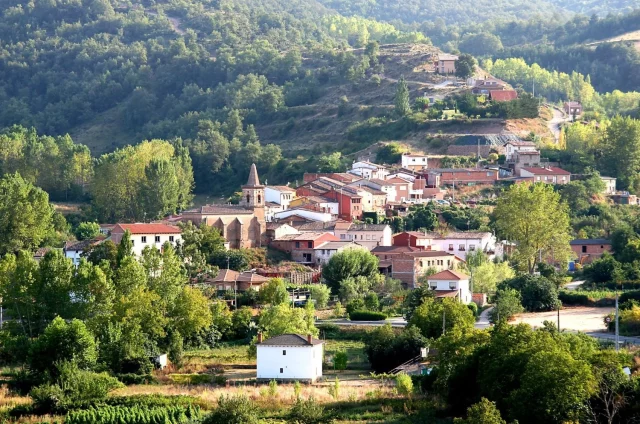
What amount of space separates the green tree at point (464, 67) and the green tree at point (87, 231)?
4449 centimetres

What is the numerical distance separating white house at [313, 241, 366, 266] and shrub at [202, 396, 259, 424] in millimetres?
27860

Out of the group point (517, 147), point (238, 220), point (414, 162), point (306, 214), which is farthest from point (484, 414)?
point (517, 147)

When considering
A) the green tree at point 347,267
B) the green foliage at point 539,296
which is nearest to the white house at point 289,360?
the green foliage at point 539,296

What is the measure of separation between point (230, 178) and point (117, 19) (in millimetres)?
60664

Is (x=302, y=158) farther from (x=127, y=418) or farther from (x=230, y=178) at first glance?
(x=127, y=418)

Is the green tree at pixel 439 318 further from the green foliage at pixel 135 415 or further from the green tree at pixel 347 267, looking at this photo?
the green foliage at pixel 135 415

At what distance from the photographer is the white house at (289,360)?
147ft

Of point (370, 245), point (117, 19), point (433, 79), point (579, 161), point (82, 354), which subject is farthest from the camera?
point (117, 19)

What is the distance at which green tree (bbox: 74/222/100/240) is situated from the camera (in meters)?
69.5

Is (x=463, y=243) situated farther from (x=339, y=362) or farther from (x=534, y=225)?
(x=339, y=362)

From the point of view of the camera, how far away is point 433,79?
107m

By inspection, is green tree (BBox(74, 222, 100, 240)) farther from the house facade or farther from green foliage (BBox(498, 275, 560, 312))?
the house facade

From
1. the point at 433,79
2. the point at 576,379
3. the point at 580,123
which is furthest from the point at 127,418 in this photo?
the point at 433,79

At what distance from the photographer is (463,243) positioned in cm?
6781
